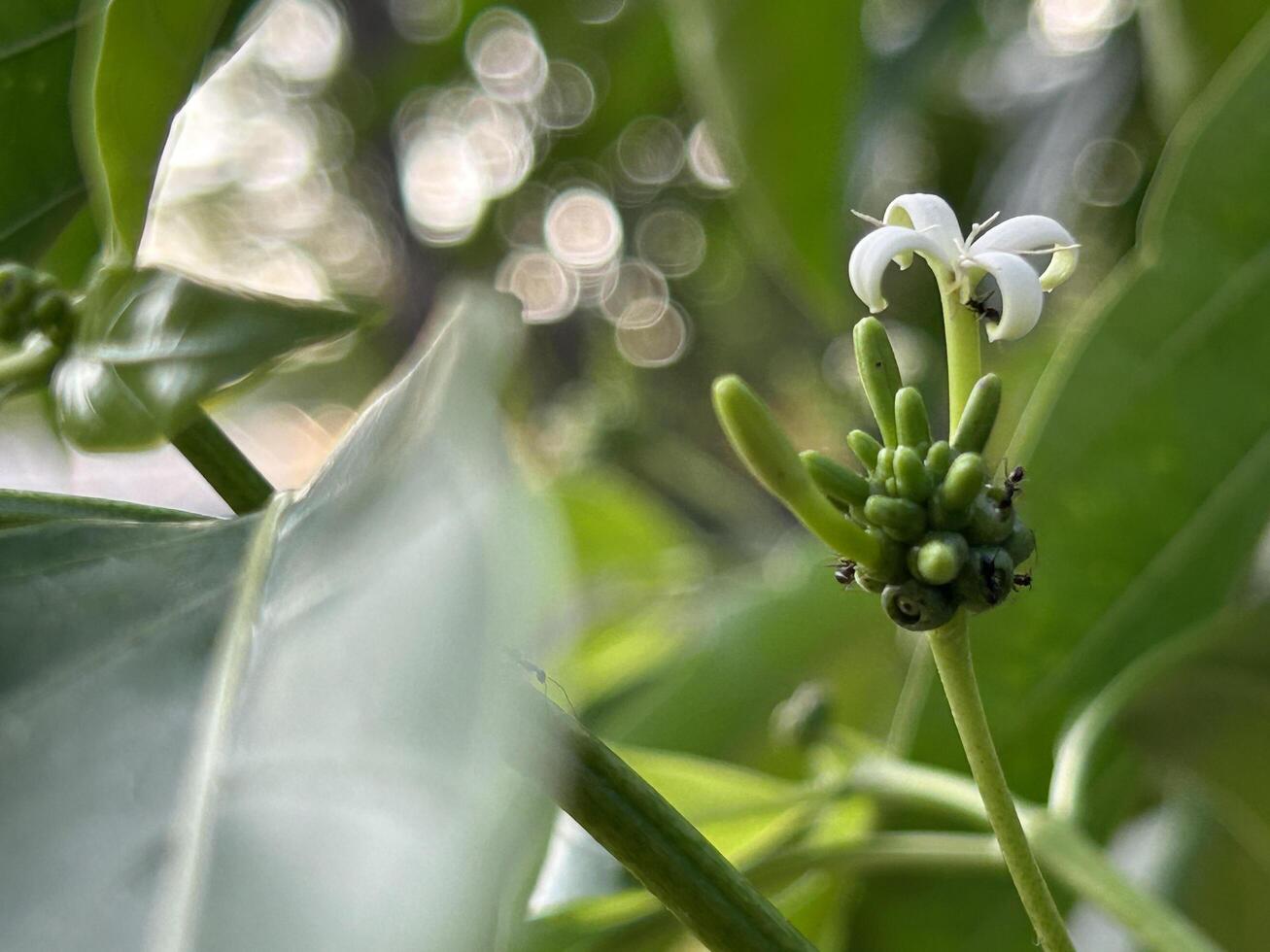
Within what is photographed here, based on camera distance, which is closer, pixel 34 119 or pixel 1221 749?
pixel 34 119

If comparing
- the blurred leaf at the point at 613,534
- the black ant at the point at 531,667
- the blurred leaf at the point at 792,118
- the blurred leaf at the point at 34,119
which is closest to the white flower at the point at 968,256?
the black ant at the point at 531,667

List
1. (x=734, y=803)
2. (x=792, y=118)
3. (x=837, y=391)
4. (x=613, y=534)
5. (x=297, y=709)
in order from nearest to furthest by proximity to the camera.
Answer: (x=297, y=709) < (x=734, y=803) < (x=792, y=118) < (x=613, y=534) < (x=837, y=391)

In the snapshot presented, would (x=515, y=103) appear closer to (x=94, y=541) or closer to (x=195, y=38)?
(x=195, y=38)

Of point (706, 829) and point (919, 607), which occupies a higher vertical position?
point (919, 607)

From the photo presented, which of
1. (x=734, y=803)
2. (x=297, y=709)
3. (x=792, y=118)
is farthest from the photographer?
(x=792, y=118)

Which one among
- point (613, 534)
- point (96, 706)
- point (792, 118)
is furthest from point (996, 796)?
point (613, 534)

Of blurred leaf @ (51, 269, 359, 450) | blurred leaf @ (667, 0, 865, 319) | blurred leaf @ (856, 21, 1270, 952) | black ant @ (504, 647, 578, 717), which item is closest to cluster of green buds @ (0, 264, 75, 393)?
blurred leaf @ (51, 269, 359, 450)

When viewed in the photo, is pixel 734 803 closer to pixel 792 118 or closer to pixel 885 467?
pixel 885 467
